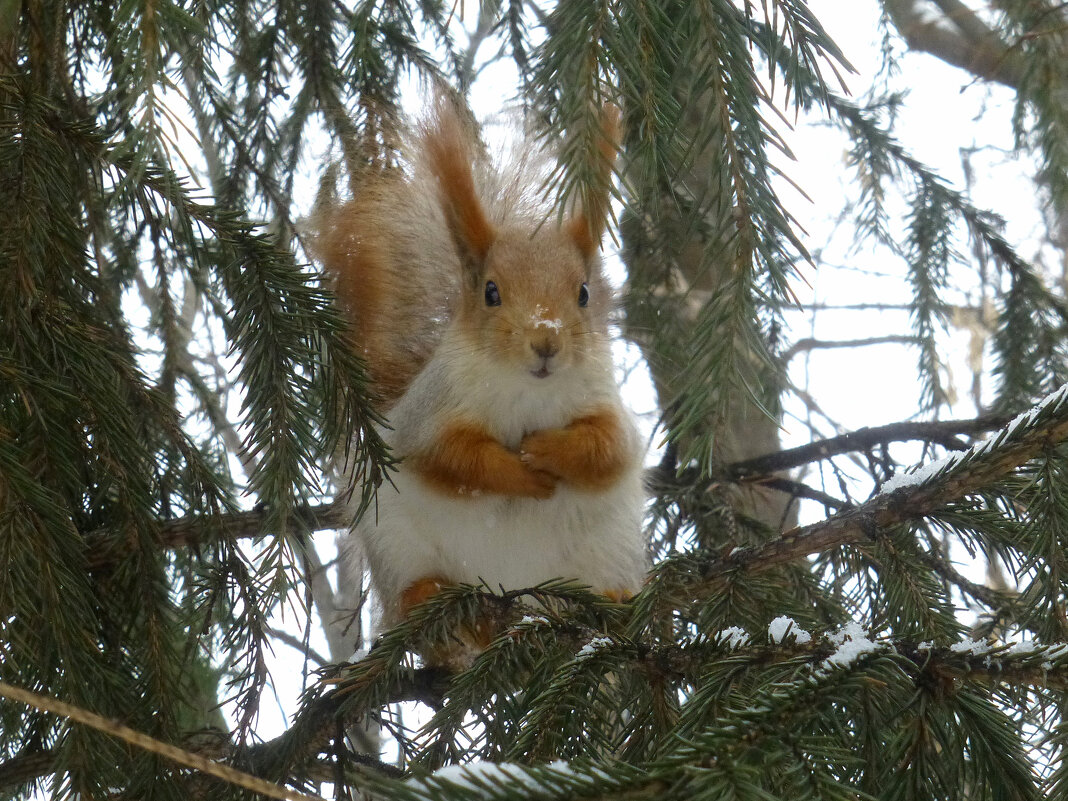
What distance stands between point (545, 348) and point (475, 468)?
23 centimetres

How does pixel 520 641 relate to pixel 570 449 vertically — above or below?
below

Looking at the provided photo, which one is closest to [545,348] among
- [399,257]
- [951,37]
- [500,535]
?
[500,535]

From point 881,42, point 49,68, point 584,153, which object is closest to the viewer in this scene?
point 584,153

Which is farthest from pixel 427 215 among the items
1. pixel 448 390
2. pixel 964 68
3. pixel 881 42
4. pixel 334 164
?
pixel 964 68

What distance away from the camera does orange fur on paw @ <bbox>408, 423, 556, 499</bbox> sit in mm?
1732

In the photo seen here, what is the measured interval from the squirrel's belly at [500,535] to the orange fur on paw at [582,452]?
37 mm

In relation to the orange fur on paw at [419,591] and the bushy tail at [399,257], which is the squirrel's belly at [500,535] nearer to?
the orange fur on paw at [419,591]

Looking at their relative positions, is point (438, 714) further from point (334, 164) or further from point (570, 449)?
point (334, 164)

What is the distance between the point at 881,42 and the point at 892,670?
211 cm

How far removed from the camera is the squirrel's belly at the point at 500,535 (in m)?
1.81

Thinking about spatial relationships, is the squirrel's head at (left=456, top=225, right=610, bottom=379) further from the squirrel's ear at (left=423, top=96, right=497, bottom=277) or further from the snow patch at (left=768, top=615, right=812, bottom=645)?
the snow patch at (left=768, top=615, right=812, bottom=645)

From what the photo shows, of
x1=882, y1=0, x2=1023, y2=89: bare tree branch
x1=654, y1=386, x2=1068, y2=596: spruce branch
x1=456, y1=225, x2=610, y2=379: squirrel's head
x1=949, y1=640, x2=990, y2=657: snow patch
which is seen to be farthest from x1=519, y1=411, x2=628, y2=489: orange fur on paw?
x1=882, y1=0, x2=1023, y2=89: bare tree branch

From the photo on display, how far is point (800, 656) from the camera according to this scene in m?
0.91

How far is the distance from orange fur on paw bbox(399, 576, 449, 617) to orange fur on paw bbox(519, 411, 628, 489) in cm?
27
